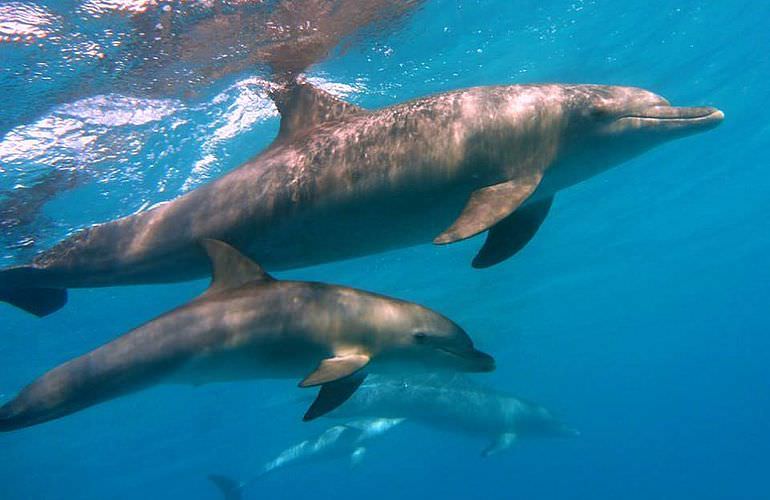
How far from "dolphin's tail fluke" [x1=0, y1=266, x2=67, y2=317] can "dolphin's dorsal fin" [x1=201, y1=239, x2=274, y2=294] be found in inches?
98.4

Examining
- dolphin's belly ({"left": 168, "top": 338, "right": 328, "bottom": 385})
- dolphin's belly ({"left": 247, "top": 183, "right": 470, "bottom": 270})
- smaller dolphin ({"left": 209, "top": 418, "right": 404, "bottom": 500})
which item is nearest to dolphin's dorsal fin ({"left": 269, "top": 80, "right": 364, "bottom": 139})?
dolphin's belly ({"left": 247, "top": 183, "right": 470, "bottom": 270})

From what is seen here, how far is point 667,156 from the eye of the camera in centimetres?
2306

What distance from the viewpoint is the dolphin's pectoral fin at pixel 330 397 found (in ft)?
18.7

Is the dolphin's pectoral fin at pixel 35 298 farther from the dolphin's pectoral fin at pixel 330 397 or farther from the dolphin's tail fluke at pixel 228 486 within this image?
the dolphin's tail fluke at pixel 228 486

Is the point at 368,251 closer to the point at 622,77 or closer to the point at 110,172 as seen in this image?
the point at 110,172

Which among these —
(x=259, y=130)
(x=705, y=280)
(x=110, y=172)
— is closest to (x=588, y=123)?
(x=259, y=130)

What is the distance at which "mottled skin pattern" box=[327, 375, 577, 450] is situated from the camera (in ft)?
67.0

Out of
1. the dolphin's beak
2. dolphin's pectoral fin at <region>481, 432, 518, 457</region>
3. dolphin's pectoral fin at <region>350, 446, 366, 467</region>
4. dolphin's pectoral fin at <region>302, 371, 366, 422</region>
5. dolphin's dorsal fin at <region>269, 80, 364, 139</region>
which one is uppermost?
dolphin's dorsal fin at <region>269, 80, 364, 139</region>

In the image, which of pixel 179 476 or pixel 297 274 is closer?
pixel 297 274

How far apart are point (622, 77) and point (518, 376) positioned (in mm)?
68778

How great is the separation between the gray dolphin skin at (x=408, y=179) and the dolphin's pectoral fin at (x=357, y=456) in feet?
63.9

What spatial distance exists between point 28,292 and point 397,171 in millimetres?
4867

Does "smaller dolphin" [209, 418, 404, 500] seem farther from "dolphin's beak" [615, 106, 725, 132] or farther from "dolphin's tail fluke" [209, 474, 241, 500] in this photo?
"dolphin's beak" [615, 106, 725, 132]

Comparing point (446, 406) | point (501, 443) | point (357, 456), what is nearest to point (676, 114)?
point (446, 406)
